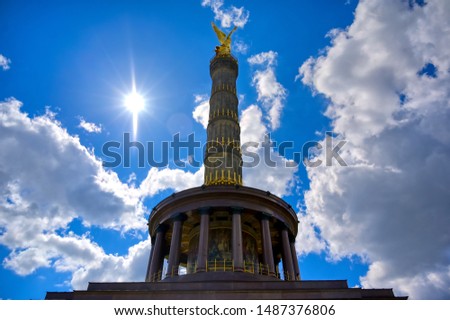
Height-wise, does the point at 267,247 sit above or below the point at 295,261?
below

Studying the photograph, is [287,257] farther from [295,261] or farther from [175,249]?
[175,249]

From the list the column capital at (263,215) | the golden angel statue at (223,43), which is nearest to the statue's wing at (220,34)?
the golden angel statue at (223,43)

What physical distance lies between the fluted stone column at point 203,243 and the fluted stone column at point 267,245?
4.52 m

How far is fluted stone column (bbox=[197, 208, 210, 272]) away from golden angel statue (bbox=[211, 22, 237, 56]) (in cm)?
2639

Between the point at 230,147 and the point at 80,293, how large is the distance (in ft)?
66.5

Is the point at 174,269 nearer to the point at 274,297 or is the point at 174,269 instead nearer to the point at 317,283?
the point at 274,297

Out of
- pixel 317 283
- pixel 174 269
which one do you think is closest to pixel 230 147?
pixel 174 269

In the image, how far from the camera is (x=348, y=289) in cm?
1969

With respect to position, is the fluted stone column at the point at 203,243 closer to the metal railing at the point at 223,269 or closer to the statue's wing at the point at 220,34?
the metal railing at the point at 223,269

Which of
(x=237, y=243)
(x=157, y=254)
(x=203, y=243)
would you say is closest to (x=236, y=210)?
(x=237, y=243)

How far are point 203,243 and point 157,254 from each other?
18.0ft

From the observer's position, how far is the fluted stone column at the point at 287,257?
1066 inches

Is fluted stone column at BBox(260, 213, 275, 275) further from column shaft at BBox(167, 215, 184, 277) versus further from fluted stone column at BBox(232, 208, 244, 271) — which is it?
column shaft at BBox(167, 215, 184, 277)

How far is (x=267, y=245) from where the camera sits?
2641 cm
